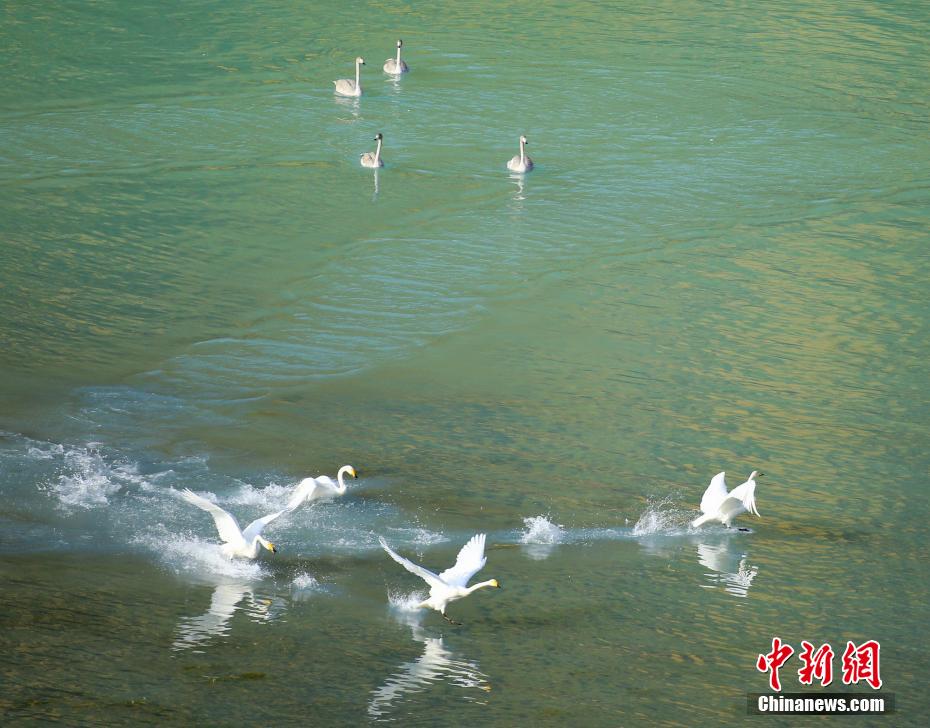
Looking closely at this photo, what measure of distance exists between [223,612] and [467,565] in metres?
→ 1.73

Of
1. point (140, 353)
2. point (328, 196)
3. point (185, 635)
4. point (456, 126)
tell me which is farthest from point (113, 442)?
point (456, 126)

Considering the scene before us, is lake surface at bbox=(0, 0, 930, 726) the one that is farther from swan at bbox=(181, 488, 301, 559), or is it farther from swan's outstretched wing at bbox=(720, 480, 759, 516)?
swan's outstretched wing at bbox=(720, 480, 759, 516)

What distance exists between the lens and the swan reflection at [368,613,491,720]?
329 inches

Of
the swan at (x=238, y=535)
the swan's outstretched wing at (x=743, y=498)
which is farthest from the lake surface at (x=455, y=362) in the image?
the swan's outstretched wing at (x=743, y=498)

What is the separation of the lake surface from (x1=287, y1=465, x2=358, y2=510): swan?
23cm

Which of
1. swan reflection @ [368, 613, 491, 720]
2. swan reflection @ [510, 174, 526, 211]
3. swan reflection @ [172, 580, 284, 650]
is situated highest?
swan reflection @ [510, 174, 526, 211]

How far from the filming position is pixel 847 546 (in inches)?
420

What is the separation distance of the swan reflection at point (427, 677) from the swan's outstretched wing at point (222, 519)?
161 cm

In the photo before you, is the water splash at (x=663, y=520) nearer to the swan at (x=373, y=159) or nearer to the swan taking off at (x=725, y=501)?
the swan taking off at (x=725, y=501)

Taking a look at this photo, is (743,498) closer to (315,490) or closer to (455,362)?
(315,490)

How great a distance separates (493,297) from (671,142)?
6.48 meters

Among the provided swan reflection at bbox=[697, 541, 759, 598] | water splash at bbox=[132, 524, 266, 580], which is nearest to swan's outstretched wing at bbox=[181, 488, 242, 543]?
water splash at bbox=[132, 524, 266, 580]

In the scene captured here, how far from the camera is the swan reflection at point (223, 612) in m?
8.84

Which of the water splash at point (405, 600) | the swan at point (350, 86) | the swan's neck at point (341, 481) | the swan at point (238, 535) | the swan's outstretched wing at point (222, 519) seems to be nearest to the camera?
the water splash at point (405, 600)
